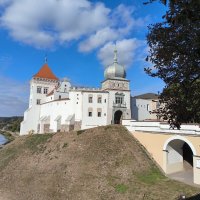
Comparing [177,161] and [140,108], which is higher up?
[140,108]

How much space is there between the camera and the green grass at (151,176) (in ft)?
86.2

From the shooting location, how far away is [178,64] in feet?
32.4

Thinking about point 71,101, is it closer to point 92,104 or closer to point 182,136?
point 92,104

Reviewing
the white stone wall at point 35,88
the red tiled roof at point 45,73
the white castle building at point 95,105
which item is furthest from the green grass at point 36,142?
the red tiled roof at point 45,73

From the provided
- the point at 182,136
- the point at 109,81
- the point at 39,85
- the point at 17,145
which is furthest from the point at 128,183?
the point at 39,85

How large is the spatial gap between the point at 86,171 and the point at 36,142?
15.4 m

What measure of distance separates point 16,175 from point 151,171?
56.1ft

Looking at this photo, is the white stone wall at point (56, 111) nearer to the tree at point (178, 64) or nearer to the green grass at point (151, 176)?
the green grass at point (151, 176)

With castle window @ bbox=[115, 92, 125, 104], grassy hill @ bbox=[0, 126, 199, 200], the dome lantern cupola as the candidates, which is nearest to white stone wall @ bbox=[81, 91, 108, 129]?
castle window @ bbox=[115, 92, 125, 104]

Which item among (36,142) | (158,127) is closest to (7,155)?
(36,142)

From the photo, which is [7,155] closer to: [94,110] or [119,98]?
[94,110]

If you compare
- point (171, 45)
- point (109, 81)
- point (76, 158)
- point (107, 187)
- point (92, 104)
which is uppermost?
point (109, 81)

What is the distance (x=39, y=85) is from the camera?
6488 centimetres

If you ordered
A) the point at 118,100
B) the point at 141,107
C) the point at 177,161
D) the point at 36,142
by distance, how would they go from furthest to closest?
the point at 141,107
the point at 118,100
the point at 36,142
the point at 177,161
